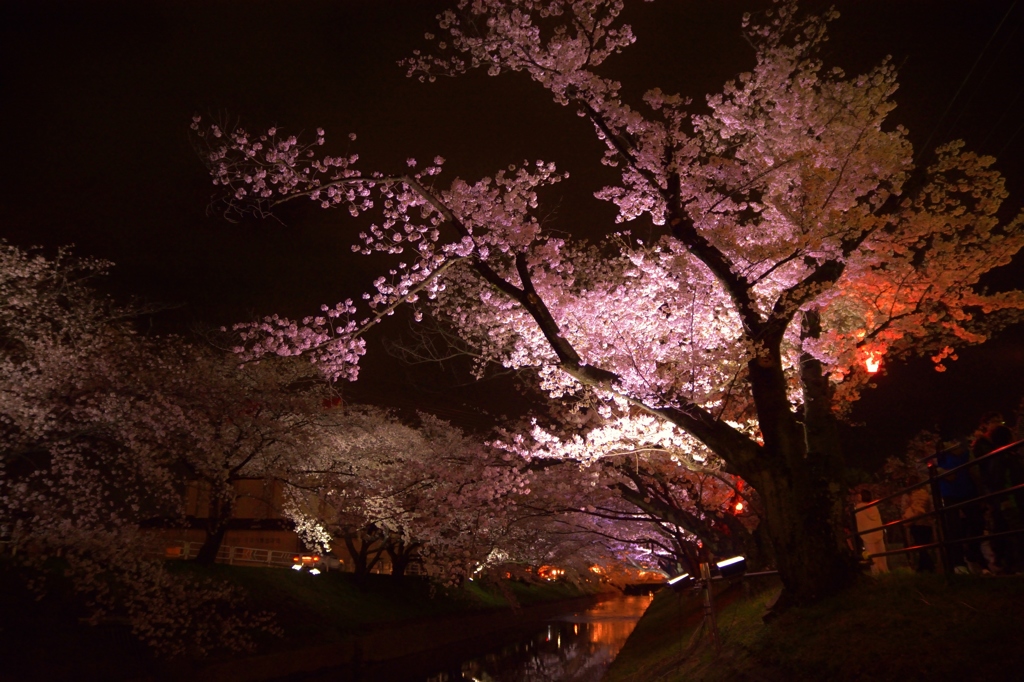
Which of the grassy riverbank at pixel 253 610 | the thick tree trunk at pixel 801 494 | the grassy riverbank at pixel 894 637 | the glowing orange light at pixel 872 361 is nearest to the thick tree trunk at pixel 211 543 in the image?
the grassy riverbank at pixel 253 610

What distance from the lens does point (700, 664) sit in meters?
9.05

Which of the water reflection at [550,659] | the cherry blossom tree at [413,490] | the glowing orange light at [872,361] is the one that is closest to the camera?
the glowing orange light at [872,361]

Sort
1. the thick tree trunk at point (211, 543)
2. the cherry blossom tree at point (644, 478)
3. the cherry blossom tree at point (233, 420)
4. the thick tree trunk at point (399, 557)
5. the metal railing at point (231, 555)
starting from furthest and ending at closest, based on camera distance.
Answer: the thick tree trunk at point (399, 557) → the metal railing at point (231, 555) → the thick tree trunk at point (211, 543) → the cherry blossom tree at point (233, 420) → the cherry blossom tree at point (644, 478)

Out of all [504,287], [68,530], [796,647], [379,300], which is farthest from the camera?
[68,530]

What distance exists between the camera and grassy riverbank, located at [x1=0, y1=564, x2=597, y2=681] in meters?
13.2

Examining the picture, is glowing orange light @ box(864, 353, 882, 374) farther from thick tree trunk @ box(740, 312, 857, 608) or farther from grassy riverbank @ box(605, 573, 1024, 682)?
grassy riverbank @ box(605, 573, 1024, 682)

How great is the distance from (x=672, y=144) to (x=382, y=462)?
21065 millimetres

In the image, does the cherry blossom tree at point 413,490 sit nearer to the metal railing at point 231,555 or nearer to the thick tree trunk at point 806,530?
the metal railing at point 231,555

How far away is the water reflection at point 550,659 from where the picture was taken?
64.4 ft

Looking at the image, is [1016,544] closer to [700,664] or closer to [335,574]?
[700,664]

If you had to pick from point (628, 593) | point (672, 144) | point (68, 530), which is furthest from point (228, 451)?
point (628, 593)

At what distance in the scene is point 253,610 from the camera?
741 inches

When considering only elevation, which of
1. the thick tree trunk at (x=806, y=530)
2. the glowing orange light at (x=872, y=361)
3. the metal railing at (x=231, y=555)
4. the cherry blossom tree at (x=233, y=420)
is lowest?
the thick tree trunk at (x=806, y=530)

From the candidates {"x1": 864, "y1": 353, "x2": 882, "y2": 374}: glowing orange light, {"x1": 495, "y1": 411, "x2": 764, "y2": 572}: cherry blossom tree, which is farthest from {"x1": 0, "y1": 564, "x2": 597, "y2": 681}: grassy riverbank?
{"x1": 864, "y1": 353, "x2": 882, "y2": 374}: glowing orange light
